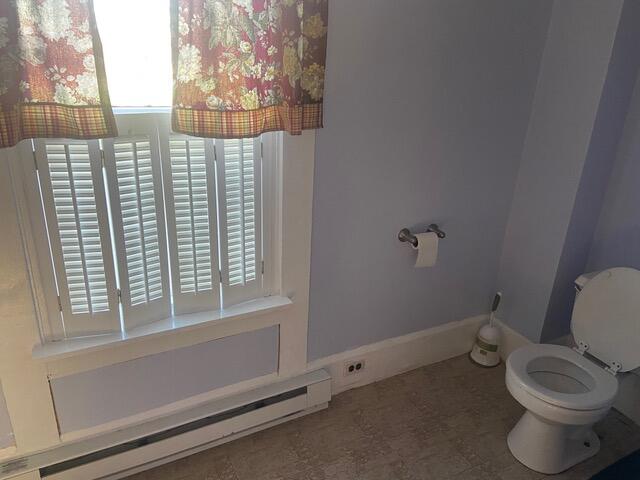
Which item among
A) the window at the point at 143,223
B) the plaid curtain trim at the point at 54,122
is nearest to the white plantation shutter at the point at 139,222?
the window at the point at 143,223

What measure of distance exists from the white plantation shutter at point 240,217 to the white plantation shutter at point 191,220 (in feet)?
0.11

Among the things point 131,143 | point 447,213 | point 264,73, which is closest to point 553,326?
point 447,213

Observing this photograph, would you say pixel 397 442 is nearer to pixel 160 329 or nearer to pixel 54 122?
pixel 160 329

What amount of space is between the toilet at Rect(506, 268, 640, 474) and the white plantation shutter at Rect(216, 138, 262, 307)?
1092 mm

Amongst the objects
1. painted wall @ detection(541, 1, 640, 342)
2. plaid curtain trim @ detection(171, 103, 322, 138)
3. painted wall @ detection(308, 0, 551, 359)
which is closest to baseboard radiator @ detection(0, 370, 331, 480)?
painted wall @ detection(308, 0, 551, 359)

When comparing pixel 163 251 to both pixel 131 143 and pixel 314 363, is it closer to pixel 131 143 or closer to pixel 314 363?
pixel 131 143

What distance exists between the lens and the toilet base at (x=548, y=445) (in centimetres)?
196

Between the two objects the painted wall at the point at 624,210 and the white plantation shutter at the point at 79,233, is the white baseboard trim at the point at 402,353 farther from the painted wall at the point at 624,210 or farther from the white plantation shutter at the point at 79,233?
the white plantation shutter at the point at 79,233

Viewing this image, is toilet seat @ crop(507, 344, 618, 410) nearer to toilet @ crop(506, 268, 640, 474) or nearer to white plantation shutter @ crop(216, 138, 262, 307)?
toilet @ crop(506, 268, 640, 474)

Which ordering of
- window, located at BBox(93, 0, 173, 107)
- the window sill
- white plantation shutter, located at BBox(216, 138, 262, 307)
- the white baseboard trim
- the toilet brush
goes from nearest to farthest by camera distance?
window, located at BBox(93, 0, 173, 107) → the window sill → white plantation shutter, located at BBox(216, 138, 262, 307) → the white baseboard trim → the toilet brush

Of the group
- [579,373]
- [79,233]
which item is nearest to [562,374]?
[579,373]

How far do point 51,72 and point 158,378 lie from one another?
1104mm

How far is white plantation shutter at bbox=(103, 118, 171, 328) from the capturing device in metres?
1.56

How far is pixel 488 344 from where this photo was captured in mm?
2561
